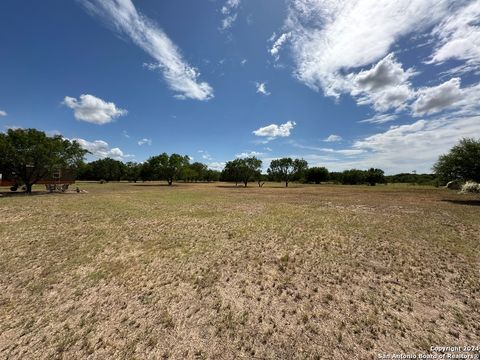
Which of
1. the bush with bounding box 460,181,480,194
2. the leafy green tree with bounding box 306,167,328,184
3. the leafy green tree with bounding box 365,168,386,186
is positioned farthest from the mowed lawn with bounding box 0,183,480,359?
the leafy green tree with bounding box 306,167,328,184

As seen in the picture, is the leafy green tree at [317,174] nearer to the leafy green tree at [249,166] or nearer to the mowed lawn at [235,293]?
the leafy green tree at [249,166]

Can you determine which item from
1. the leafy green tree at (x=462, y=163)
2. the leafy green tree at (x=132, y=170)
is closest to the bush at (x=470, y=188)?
the leafy green tree at (x=462, y=163)

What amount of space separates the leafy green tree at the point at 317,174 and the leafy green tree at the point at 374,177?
733 inches

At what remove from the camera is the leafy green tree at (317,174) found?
360 ft

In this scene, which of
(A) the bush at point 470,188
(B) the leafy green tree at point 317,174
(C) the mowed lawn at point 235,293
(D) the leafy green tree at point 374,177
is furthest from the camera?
(B) the leafy green tree at point 317,174

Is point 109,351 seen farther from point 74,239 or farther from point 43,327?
point 74,239

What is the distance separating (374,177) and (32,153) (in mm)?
111005

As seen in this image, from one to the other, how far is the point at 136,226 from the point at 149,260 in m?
5.54

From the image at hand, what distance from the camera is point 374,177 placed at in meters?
97.8

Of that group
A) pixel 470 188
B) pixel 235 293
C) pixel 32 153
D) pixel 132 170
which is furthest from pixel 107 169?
pixel 470 188

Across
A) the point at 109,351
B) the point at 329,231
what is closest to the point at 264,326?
the point at 109,351

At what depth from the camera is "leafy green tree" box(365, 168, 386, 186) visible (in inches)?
3829

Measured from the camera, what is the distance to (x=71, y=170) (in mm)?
35312

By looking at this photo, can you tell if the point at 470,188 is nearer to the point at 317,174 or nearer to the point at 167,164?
the point at 167,164
